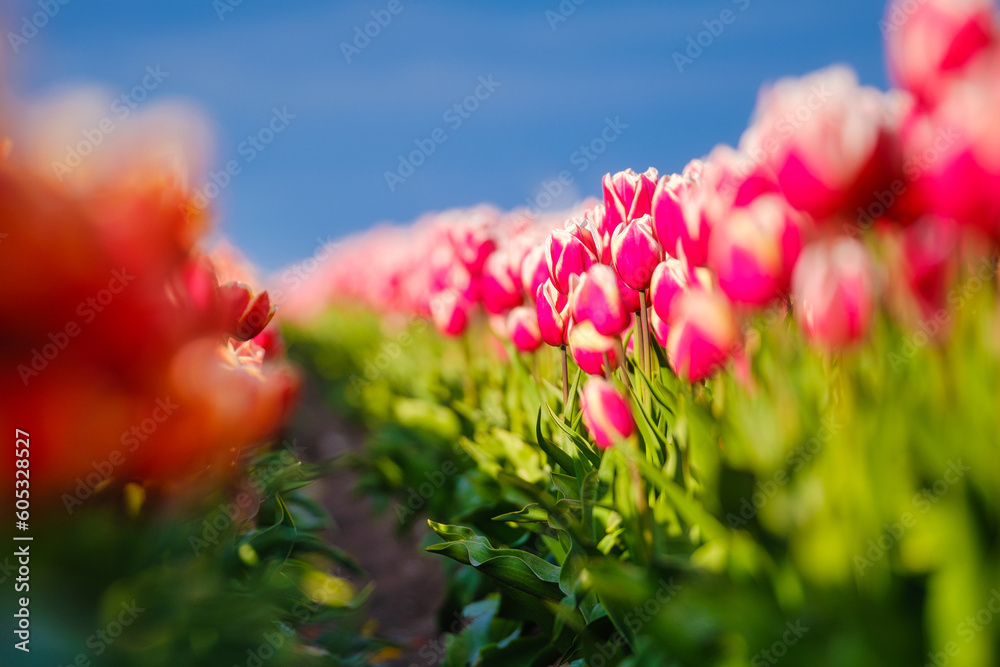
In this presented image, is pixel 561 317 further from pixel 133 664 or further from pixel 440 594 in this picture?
pixel 440 594

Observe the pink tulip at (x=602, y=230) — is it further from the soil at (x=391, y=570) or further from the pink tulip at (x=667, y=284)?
the soil at (x=391, y=570)

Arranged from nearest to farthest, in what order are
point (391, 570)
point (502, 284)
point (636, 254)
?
point (636, 254) < point (502, 284) < point (391, 570)

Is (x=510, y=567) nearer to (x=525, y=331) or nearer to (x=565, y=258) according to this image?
(x=565, y=258)

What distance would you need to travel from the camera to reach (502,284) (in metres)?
3.07

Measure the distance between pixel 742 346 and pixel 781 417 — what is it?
25 cm

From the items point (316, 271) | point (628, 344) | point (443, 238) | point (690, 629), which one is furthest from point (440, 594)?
point (316, 271)

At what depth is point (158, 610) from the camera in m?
0.84

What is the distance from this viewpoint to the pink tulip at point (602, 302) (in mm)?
1792

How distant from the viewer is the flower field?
2.61 feet

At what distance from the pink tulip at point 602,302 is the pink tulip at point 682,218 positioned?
158 millimetres

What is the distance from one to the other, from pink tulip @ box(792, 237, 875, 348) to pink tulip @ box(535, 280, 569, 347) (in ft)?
3.19

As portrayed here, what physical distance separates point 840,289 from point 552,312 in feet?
3.46

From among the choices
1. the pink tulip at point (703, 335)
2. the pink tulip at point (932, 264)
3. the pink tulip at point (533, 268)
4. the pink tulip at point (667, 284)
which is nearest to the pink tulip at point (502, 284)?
the pink tulip at point (533, 268)

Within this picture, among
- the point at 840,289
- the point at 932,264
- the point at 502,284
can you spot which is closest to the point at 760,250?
the point at 840,289
